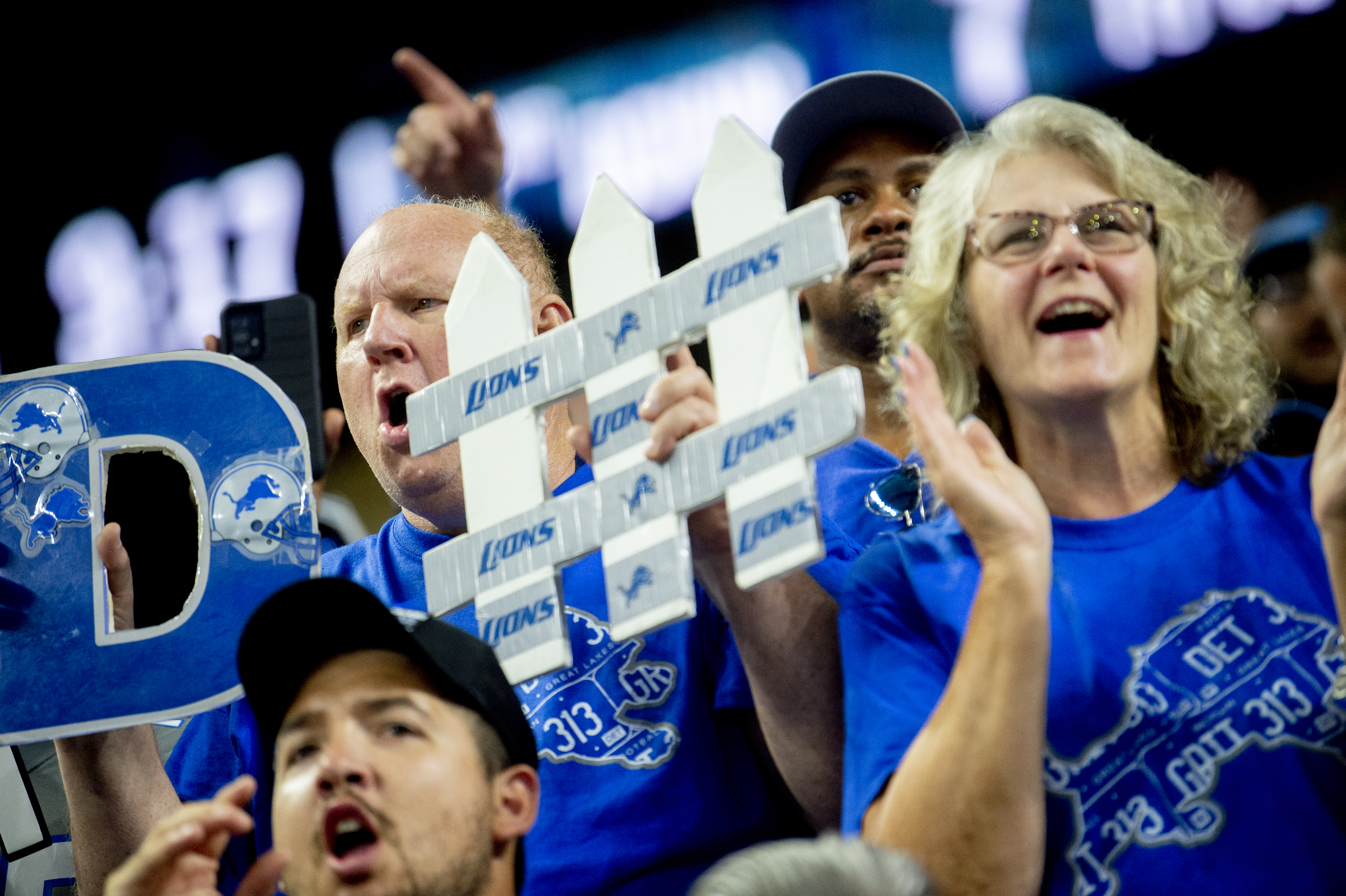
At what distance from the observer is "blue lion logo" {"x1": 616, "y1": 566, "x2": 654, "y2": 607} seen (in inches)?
57.9

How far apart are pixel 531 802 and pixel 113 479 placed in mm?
1173

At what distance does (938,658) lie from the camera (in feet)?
5.40

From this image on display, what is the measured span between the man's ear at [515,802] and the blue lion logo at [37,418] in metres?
0.89

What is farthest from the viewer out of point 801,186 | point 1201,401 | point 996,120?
point 801,186

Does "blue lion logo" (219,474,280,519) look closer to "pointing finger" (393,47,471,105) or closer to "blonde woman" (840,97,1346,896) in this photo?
"blonde woman" (840,97,1346,896)

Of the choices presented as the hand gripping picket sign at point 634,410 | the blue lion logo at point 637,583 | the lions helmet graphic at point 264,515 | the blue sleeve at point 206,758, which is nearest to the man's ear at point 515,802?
the hand gripping picket sign at point 634,410

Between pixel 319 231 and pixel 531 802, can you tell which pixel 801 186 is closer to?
pixel 531 802

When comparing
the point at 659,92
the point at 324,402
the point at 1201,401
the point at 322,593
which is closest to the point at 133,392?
the point at 322,593

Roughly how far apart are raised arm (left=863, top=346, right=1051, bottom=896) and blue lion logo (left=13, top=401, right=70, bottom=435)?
1.27 metres

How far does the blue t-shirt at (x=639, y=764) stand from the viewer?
5.90ft

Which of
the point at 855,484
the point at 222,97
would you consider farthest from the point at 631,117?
the point at 855,484

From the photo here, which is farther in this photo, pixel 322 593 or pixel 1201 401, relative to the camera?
pixel 1201 401

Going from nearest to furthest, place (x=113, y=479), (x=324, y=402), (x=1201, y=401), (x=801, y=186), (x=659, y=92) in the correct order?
1. (x=1201, y=401)
2. (x=113, y=479)
3. (x=801, y=186)
4. (x=324, y=402)
5. (x=659, y=92)

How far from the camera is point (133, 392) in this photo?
2.03 meters
